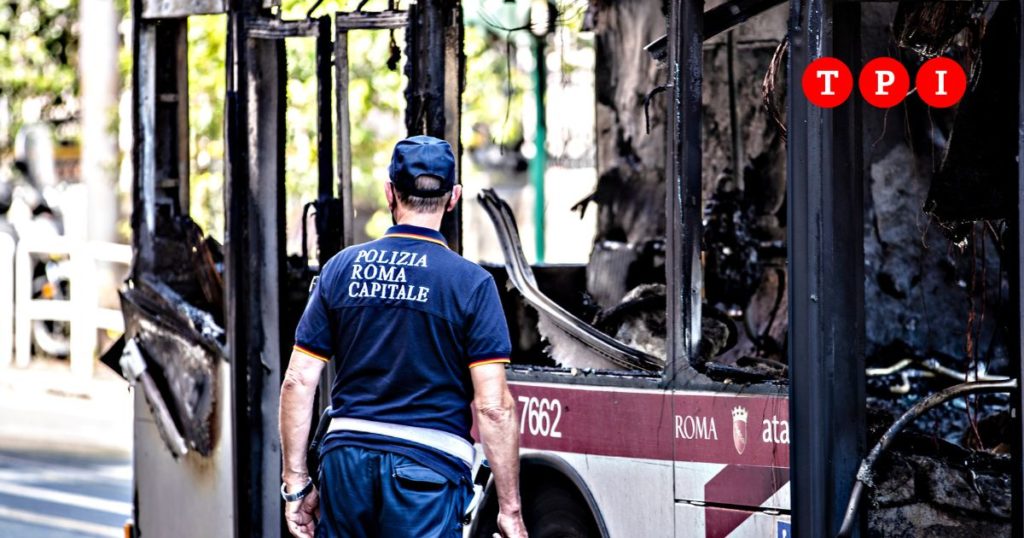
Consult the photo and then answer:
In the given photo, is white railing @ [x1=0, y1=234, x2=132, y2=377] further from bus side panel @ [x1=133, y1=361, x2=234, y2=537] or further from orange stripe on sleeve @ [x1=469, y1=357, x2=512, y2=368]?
orange stripe on sleeve @ [x1=469, y1=357, x2=512, y2=368]

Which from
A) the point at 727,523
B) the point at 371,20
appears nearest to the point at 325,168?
the point at 371,20

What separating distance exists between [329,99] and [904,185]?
3.07 meters

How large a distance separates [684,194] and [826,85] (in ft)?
2.60

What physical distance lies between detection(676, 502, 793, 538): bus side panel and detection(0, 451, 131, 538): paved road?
5.21 m

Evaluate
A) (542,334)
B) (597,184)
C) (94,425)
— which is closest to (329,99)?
(542,334)

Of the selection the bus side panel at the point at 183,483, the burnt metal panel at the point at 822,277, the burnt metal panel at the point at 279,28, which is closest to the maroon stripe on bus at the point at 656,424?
the burnt metal panel at the point at 822,277

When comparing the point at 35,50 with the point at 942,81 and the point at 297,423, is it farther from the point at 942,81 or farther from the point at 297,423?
the point at 942,81

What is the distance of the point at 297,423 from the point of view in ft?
13.5

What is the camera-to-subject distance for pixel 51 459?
11.9 metres

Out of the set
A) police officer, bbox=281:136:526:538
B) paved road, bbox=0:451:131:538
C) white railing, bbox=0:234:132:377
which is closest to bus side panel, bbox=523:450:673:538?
police officer, bbox=281:136:526:538

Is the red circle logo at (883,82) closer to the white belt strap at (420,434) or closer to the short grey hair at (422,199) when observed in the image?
the short grey hair at (422,199)

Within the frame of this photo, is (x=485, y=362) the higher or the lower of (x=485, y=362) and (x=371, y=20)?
the lower

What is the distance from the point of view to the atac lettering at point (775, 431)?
436 cm

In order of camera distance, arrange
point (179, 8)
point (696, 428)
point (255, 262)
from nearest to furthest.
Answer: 1. point (696, 428)
2. point (255, 262)
3. point (179, 8)
